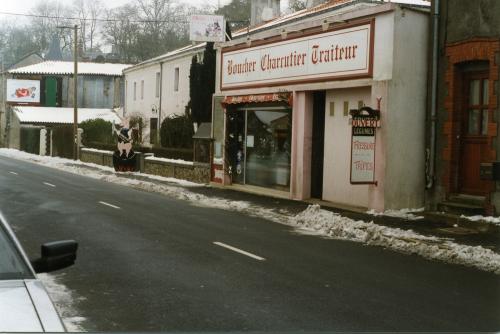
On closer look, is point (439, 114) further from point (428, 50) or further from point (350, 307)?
point (350, 307)

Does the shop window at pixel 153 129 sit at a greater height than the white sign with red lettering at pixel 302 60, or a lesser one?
lesser

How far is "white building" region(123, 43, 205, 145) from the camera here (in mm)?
40812

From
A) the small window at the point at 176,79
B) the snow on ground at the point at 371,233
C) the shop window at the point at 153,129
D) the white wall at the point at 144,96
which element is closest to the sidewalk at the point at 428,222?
the snow on ground at the point at 371,233

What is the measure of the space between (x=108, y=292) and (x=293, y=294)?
81.9 inches

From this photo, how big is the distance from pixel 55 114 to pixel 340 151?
52.0m

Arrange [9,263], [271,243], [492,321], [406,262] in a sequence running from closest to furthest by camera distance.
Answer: [9,263]
[492,321]
[406,262]
[271,243]

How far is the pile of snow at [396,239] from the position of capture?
10.3m

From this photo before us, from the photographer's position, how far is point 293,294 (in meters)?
7.87

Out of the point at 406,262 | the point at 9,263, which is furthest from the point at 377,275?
the point at 9,263

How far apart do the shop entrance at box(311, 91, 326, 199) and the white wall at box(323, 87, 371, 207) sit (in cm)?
51

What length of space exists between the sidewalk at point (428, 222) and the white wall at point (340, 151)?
42 cm

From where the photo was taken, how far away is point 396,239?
12.1 metres

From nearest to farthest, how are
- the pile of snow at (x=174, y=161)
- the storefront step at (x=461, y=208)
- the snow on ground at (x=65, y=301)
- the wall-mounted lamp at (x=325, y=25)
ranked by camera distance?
the snow on ground at (x=65, y=301) → the storefront step at (x=461, y=208) → the wall-mounted lamp at (x=325, y=25) → the pile of snow at (x=174, y=161)

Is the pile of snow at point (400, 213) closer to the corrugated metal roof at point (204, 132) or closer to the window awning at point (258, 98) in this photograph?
the window awning at point (258, 98)
